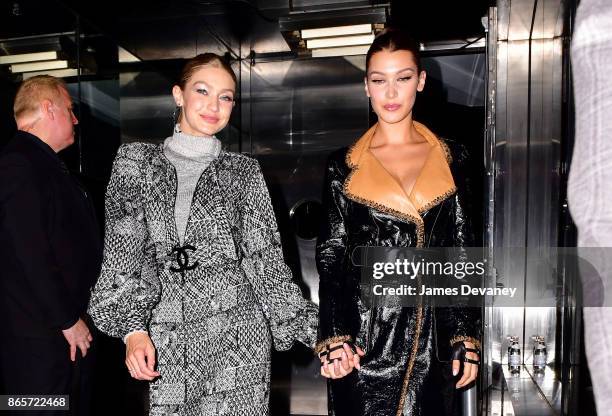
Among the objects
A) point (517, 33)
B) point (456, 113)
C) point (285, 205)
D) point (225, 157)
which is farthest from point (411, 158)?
point (285, 205)

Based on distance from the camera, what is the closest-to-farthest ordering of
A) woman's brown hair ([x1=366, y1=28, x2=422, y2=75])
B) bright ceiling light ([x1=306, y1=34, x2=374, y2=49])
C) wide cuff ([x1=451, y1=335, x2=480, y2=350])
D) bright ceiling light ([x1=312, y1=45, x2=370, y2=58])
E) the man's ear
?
1. wide cuff ([x1=451, y1=335, x2=480, y2=350])
2. woman's brown hair ([x1=366, y1=28, x2=422, y2=75])
3. the man's ear
4. bright ceiling light ([x1=306, y1=34, x2=374, y2=49])
5. bright ceiling light ([x1=312, y1=45, x2=370, y2=58])

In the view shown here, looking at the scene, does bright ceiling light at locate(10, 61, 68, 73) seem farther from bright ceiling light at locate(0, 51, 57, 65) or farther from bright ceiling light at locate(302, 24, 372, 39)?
bright ceiling light at locate(302, 24, 372, 39)

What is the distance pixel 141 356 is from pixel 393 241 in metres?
0.72

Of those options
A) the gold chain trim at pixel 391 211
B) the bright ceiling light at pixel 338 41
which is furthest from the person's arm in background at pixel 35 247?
the bright ceiling light at pixel 338 41

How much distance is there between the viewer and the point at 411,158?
1.89 m

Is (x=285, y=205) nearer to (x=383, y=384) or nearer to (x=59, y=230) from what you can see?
(x=59, y=230)

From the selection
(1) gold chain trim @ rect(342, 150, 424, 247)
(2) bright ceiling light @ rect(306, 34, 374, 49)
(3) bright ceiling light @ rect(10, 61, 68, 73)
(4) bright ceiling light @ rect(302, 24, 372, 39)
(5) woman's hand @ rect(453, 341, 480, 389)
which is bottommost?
(5) woman's hand @ rect(453, 341, 480, 389)

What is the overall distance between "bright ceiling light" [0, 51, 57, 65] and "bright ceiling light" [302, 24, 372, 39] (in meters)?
1.52

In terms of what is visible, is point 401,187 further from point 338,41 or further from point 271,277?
point 338,41

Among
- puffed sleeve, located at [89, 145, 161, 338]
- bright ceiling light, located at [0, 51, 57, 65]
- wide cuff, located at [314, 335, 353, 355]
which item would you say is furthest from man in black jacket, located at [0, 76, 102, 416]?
wide cuff, located at [314, 335, 353, 355]

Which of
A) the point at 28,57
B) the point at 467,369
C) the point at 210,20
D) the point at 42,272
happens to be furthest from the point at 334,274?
the point at 210,20

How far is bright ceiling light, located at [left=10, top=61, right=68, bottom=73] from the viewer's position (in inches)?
121

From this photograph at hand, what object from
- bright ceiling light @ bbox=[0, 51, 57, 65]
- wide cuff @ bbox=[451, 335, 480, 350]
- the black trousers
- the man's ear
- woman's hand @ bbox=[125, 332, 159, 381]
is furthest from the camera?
bright ceiling light @ bbox=[0, 51, 57, 65]

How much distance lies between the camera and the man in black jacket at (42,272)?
2.37m
